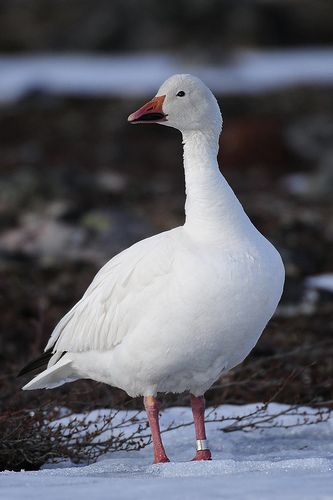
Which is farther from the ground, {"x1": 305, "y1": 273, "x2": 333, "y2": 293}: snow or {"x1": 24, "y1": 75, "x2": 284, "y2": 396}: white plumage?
{"x1": 305, "y1": 273, "x2": 333, "y2": 293}: snow

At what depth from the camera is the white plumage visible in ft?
18.9

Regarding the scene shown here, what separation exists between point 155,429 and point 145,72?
114 ft

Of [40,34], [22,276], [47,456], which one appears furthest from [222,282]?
[40,34]

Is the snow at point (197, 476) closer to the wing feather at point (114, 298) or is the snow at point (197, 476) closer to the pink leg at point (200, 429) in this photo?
the pink leg at point (200, 429)

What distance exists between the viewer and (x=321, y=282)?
13.6m

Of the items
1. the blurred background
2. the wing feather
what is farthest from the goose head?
the blurred background

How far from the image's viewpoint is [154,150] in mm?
28656

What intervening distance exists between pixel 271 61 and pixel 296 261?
28556 millimetres

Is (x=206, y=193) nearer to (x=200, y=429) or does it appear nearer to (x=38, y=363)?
(x=200, y=429)

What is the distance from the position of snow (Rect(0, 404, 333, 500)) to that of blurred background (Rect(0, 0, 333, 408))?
0.43m

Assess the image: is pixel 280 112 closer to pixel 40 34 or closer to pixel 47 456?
pixel 40 34

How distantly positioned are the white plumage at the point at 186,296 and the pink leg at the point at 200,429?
0.06 meters

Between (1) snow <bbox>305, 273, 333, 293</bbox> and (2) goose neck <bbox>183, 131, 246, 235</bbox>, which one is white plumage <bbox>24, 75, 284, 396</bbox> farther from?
(1) snow <bbox>305, 273, 333, 293</bbox>

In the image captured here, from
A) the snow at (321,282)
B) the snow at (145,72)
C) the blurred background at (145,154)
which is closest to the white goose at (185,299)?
the blurred background at (145,154)
